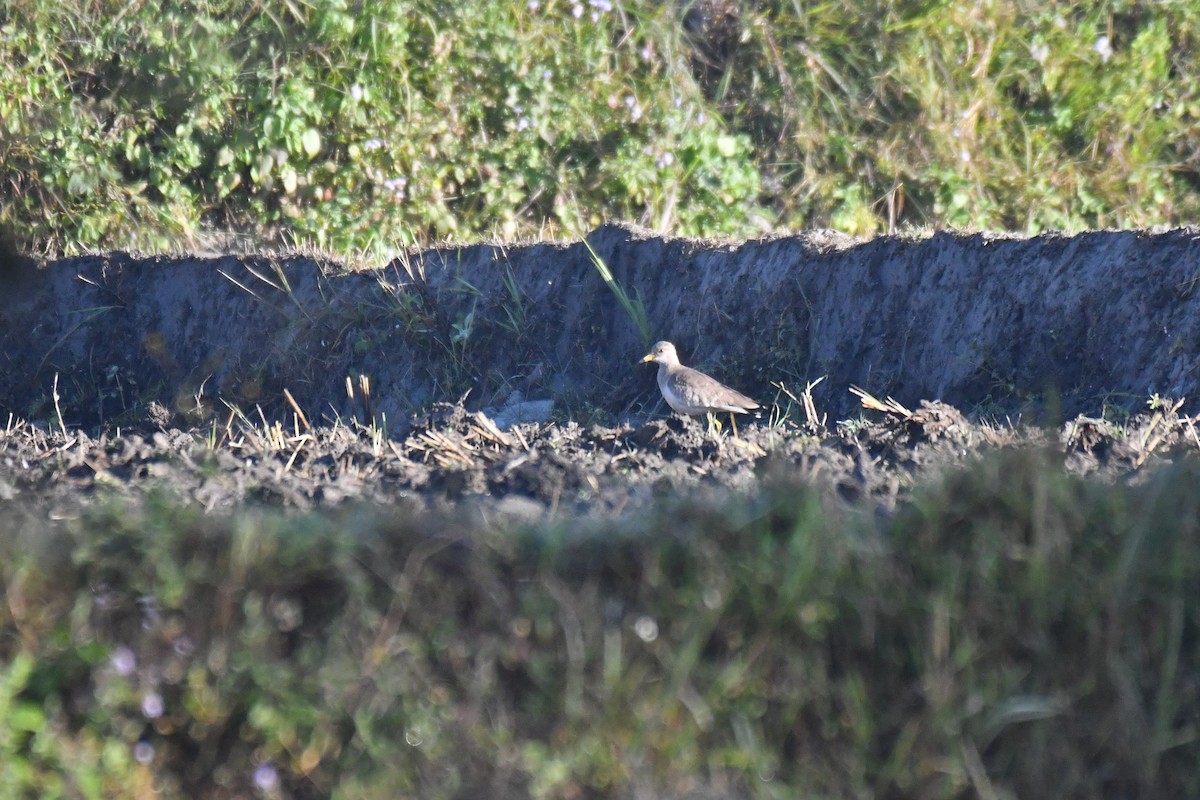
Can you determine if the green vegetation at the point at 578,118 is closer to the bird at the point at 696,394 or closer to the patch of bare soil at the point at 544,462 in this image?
the bird at the point at 696,394

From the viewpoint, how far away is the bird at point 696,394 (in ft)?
23.2

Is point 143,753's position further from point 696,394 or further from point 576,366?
point 576,366

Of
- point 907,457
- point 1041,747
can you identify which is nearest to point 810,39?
point 907,457

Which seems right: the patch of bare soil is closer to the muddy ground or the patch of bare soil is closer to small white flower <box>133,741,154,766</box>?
the muddy ground

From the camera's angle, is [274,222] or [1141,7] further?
[1141,7]

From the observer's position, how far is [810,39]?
11234 mm

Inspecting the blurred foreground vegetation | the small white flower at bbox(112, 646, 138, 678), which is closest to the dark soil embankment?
the blurred foreground vegetation

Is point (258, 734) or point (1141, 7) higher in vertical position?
point (1141, 7)

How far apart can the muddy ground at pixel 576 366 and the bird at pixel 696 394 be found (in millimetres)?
226

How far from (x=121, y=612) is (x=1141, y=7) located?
1085cm

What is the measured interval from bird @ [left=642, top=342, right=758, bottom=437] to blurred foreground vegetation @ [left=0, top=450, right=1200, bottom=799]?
3.35 metres

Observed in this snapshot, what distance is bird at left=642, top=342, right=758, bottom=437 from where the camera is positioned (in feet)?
23.2

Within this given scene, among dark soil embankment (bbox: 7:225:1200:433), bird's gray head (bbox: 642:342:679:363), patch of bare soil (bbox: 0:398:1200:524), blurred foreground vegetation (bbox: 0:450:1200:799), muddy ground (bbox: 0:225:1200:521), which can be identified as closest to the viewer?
blurred foreground vegetation (bbox: 0:450:1200:799)

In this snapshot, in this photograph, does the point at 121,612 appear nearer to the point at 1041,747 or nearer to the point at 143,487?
the point at 143,487
